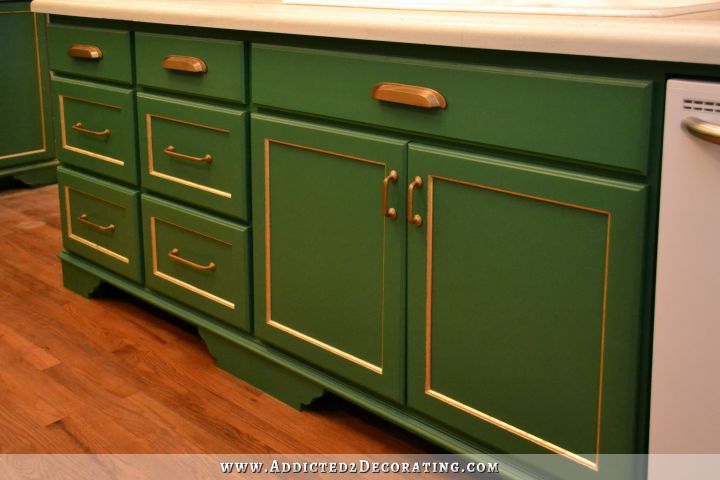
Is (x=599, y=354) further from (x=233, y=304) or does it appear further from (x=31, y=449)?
(x=31, y=449)

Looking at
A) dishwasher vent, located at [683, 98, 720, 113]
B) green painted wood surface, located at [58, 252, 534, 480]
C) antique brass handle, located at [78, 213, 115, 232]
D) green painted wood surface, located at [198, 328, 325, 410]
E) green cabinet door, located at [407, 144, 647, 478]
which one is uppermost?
dishwasher vent, located at [683, 98, 720, 113]

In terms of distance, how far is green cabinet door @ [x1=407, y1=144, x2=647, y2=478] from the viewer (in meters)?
1.34

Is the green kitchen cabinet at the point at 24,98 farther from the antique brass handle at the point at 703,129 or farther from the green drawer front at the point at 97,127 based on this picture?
the antique brass handle at the point at 703,129

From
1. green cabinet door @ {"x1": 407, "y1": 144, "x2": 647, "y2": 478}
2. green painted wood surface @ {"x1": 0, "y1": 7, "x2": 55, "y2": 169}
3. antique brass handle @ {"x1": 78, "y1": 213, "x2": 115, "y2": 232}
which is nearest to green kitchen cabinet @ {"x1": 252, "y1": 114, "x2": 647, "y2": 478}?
green cabinet door @ {"x1": 407, "y1": 144, "x2": 647, "y2": 478}

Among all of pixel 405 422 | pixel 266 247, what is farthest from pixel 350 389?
pixel 266 247

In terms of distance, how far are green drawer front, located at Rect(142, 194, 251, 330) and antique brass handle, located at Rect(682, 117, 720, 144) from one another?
3.35 feet

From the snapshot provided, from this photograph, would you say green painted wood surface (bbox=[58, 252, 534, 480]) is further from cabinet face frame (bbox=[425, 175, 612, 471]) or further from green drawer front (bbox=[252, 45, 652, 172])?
green drawer front (bbox=[252, 45, 652, 172])

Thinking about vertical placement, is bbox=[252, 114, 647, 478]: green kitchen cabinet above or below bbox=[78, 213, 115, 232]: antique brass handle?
above

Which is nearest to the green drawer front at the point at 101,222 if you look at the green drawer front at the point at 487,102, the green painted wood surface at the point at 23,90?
the green drawer front at the point at 487,102

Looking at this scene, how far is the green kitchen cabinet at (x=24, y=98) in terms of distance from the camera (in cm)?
350

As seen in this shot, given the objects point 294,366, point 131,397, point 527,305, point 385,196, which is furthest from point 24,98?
point 527,305

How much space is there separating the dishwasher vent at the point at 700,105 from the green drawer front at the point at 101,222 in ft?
4.74

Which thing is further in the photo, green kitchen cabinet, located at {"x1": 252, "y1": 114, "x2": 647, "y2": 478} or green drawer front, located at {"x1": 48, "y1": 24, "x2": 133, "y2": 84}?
green drawer front, located at {"x1": 48, "y1": 24, "x2": 133, "y2": 84}

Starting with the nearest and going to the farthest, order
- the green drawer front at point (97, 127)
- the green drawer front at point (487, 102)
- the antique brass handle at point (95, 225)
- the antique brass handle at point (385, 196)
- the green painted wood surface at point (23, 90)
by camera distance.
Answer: the green drawer front at point (487, 102) → the antique brass handle at point (385, 196) → the green drawer front at point (97, 127) → the antique brass handle at point (95, 225) → the green painted wood surface at point (23, 90)
